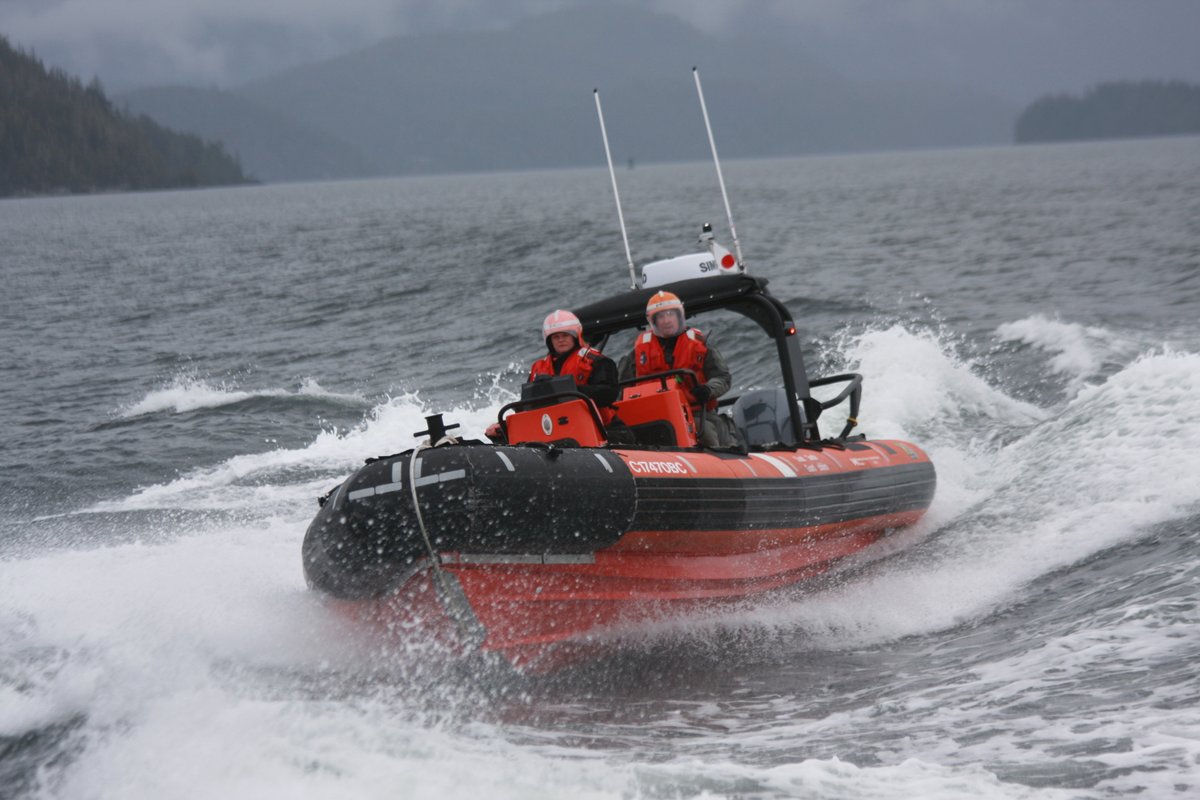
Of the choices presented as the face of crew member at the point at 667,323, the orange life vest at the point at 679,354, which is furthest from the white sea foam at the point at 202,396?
the face of crew member at the point at 667,323

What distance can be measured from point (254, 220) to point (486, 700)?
1787 inches

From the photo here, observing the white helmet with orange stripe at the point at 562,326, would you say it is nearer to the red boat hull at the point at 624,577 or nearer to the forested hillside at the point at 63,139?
the red boat hull at the point at 624,577

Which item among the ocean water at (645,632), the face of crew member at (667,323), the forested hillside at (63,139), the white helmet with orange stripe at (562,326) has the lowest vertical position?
the ocean water at (645,632)

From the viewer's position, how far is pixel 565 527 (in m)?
5.86

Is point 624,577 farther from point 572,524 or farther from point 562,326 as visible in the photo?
point 562,326

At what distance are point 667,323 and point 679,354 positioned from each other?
0.20 m

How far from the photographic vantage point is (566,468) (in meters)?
5.89

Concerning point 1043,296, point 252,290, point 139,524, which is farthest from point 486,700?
point 252,290

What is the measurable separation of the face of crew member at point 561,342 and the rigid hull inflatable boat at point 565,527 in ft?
1.42

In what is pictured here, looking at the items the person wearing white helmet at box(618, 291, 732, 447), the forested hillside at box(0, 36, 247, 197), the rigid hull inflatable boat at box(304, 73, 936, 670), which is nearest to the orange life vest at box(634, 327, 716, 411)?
the person wearing white helmet at box(618, 291, 732, 447)

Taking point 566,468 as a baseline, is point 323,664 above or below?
below

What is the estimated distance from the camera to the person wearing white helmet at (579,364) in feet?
23.0

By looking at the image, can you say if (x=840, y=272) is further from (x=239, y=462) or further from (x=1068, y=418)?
(x=239, y=462)

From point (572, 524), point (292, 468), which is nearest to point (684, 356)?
point (572, 524)
